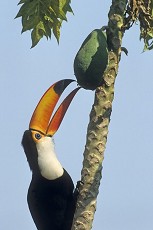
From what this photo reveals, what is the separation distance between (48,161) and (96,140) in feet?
4.75

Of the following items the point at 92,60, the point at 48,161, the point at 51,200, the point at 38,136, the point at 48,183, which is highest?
the point at 92,60

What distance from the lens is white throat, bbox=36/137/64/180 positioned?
17.5ft

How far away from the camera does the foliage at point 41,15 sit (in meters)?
5.19

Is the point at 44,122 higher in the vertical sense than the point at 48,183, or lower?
higher

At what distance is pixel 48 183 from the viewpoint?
5379mm

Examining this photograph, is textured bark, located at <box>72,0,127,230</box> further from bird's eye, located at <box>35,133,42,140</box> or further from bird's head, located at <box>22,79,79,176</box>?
bird's eye, located at <box>35,133,42,140</box>

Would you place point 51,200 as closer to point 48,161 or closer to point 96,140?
point 48,161

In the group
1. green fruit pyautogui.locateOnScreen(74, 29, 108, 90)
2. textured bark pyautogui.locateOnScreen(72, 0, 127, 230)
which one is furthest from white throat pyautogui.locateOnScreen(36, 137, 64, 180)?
green fruit pyautogui.locateOnScreen(74, 29, 108, 90)

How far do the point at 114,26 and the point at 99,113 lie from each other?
64 cm

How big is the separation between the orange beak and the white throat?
22cm

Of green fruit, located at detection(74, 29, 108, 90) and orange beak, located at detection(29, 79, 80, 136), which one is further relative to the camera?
orange beak, located at detection(29, 79, 80, 136)

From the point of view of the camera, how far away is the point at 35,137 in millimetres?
5426

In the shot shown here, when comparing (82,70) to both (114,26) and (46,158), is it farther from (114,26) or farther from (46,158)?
(46,158)

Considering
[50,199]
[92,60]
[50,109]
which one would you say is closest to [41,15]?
[50,109]
